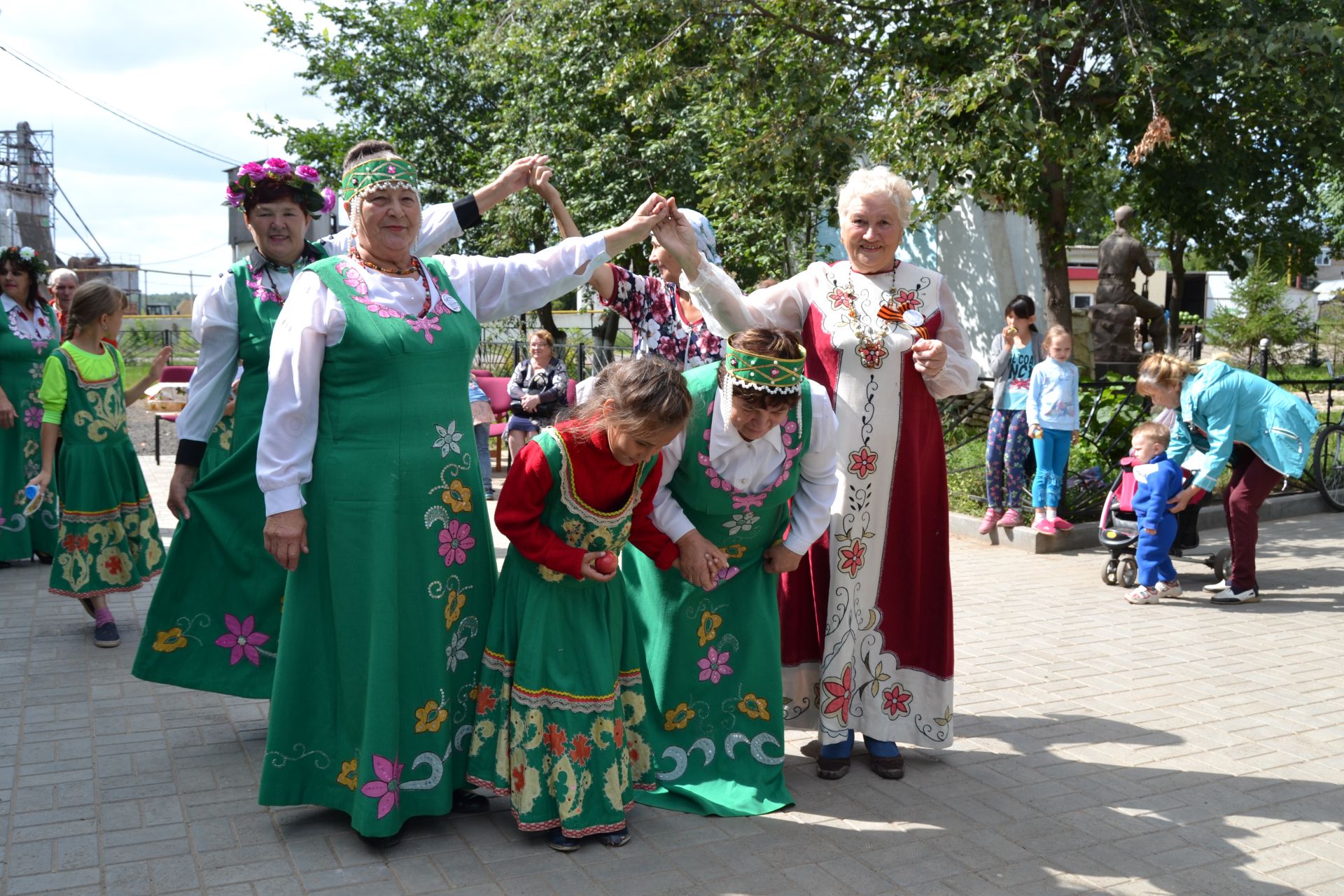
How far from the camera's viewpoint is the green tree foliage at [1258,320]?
2636 centimetres

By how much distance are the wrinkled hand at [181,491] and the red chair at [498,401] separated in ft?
25.7

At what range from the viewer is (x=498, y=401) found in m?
12.5

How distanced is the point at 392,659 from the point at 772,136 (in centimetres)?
795

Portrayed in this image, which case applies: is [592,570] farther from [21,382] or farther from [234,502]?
[21,382]

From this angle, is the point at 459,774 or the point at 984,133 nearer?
the point at 459,774

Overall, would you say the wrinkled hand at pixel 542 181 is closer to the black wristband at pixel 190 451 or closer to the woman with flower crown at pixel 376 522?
the woman with flower crown at pixel 376 522

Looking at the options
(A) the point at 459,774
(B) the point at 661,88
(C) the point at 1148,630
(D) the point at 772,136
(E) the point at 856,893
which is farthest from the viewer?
(B) the point at 661,88

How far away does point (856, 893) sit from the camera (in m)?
3.23

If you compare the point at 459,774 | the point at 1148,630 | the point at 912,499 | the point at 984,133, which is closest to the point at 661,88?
the point at 984,133

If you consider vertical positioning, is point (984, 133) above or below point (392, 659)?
above

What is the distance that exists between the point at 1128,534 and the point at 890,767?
3946 millimetres

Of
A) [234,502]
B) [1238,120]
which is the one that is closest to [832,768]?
[234,502]

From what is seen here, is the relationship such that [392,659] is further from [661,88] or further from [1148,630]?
[661,88]

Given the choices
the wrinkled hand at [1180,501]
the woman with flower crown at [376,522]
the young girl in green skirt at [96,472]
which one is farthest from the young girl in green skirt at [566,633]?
the wrinkled hand at [1180,501]
